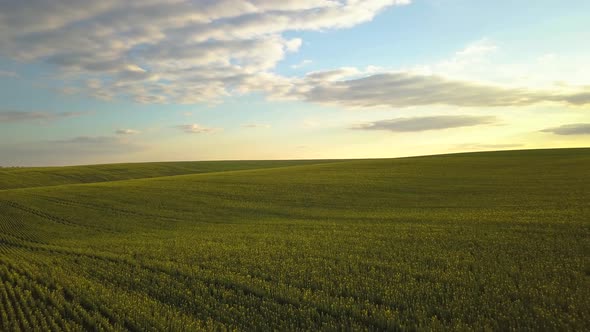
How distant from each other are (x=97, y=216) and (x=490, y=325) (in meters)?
28.9

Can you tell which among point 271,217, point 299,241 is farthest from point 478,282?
point 271,217

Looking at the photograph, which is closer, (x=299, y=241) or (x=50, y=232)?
(x=299, y=241)

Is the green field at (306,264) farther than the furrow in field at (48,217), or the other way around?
the furrow in field at (48,217)

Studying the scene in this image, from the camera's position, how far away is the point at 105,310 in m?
9.99

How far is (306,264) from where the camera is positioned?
1355 centimetres

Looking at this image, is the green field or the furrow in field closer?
the green field

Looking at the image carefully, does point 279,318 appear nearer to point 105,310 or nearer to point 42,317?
point 105,310

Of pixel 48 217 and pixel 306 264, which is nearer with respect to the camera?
pixel 306 264

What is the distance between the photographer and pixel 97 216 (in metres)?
29.6

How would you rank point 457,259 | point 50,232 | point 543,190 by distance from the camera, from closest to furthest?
1. point 457,259
2. point 50,232
3. point 543,190

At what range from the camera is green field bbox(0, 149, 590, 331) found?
911 cm

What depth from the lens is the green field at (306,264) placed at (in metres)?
9.11

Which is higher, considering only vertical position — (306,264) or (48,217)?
(306,264)

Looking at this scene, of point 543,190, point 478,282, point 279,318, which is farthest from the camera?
point 543,190
